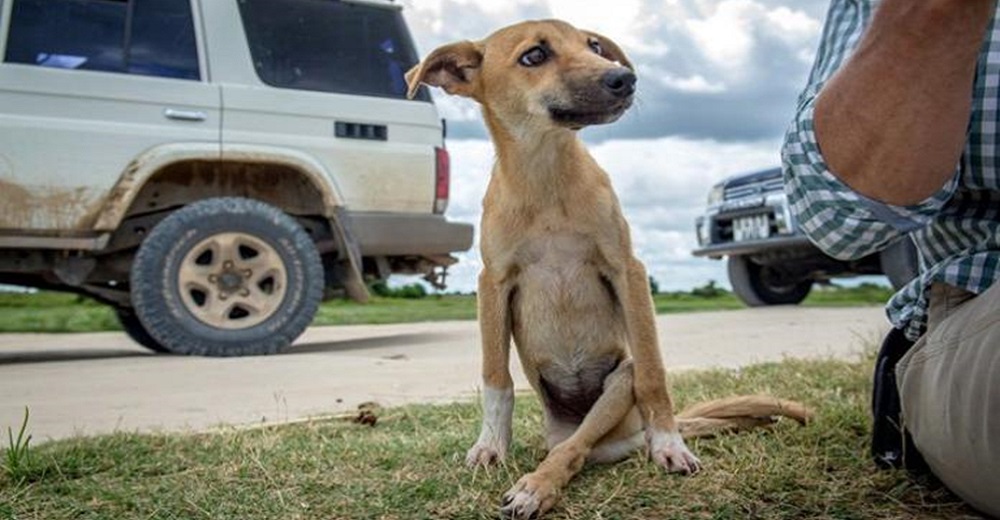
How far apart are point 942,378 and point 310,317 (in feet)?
14.9

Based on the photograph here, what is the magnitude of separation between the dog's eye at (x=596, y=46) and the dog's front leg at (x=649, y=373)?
511 millimetres

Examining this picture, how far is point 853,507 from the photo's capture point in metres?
1.82

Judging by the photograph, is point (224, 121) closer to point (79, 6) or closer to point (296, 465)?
point (79, 6)

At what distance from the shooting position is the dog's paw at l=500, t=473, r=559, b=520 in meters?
1.74

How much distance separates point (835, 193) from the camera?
1517mm

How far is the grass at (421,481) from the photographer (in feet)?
5.97

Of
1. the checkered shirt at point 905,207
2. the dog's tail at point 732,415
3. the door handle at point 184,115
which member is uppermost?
the door handle at point 184,115

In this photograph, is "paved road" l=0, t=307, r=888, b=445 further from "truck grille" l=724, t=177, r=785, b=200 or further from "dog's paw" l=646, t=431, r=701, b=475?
"dog's paw" l=646, t=431, r=701, b=475

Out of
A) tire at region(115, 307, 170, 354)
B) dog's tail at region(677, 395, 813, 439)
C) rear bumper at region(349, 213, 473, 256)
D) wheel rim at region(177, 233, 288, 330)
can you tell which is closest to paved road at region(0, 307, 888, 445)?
tire at region(115, 307, 170, 354)

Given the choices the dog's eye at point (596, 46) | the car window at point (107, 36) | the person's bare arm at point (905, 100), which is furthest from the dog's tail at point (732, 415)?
the car window at point (107, 36)

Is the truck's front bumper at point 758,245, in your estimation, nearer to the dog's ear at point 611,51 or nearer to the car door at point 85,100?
the car door at point 85,100

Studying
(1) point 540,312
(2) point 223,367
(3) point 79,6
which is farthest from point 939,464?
(3) point 79,6

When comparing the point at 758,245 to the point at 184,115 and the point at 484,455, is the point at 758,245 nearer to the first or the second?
the point at 184,115

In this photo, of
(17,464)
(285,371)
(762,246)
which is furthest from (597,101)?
(762,246)
